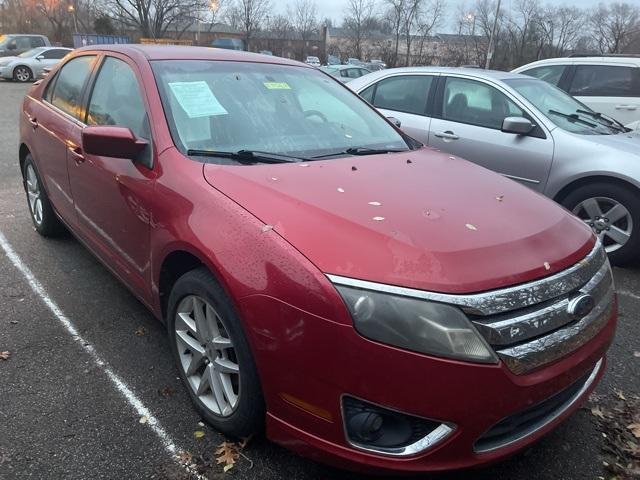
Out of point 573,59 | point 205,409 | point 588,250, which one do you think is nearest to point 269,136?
point 205,409

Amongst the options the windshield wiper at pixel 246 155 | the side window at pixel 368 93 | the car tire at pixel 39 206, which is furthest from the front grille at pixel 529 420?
the side window at pixel 368 93

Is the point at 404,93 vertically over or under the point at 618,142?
over

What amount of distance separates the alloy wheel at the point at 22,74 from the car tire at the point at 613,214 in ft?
75.9

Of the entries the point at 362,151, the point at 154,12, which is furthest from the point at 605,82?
the point at 154,12

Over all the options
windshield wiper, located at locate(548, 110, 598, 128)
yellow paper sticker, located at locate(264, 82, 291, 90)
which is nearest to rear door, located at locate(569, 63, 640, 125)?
windshield wiper, located at locate(548, 110, 598, 128)

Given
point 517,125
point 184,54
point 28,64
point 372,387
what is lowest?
point 372,387

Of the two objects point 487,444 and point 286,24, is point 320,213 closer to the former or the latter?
point 487,444

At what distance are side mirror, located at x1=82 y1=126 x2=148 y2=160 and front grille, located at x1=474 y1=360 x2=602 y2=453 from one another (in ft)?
6.74

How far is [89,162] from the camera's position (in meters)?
3.26

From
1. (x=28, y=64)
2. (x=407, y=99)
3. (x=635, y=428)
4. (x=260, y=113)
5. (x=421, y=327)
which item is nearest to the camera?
(x=421, y=327)

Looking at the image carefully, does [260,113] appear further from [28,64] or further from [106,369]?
[28,64]

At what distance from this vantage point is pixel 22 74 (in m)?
21.9

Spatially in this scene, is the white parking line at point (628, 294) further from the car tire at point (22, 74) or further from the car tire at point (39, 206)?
the car tire at point (22, 74)

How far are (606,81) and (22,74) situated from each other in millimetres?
22042
